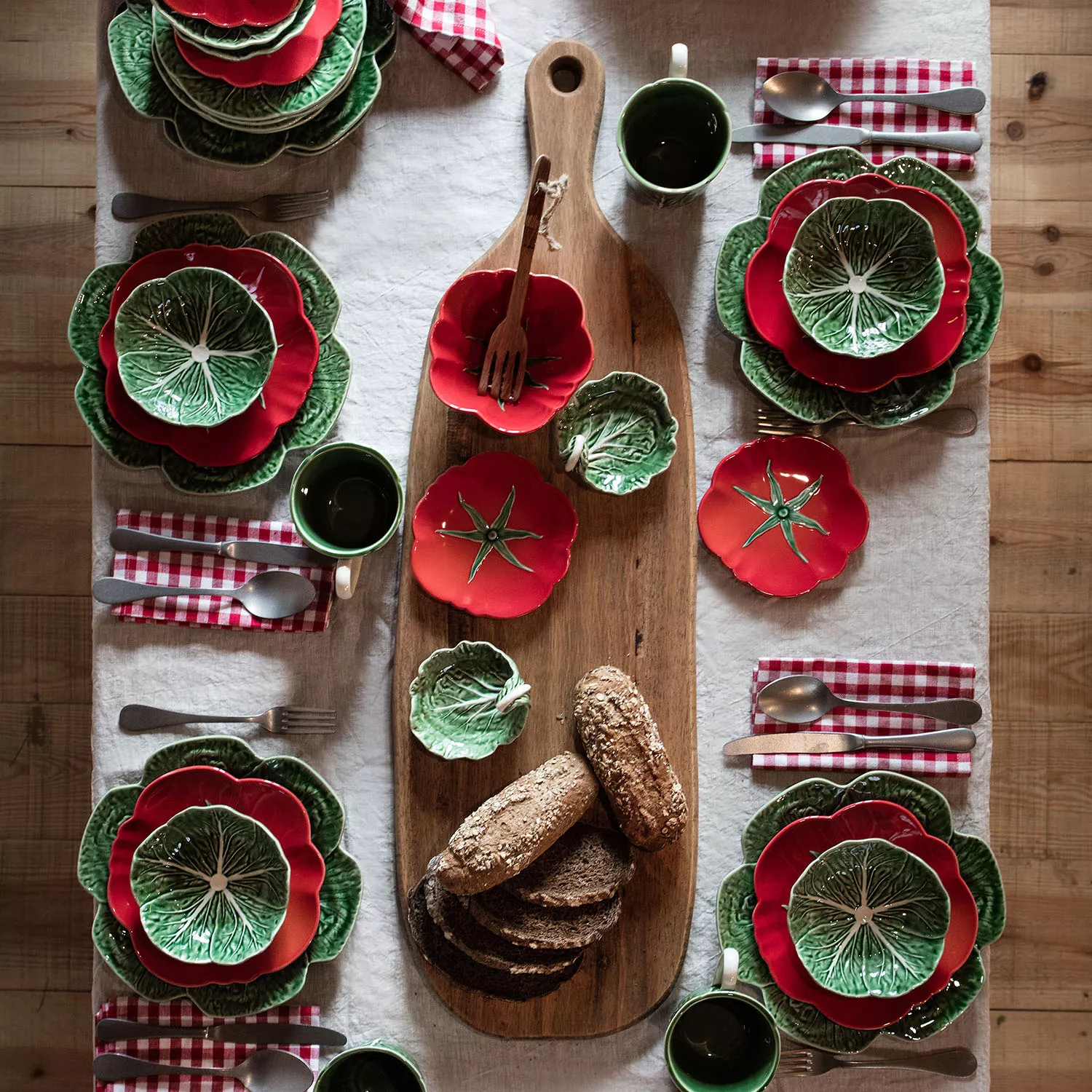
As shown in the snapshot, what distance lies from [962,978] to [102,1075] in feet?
4.82

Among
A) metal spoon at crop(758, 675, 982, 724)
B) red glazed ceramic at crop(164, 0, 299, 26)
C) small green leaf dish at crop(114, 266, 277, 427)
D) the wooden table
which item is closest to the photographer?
red glazed ceramic at crop(164, 0, 299, 26)

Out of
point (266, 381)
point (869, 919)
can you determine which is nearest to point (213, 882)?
point (266, 381)

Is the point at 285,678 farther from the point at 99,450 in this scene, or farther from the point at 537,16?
the point at 537,16

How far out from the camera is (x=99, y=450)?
182 cm

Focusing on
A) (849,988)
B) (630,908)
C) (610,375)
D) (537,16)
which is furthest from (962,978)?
(537,16)

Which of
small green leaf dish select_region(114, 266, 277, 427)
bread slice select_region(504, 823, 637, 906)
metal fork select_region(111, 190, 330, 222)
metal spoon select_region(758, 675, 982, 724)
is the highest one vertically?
metal fork select_region(111, 190, 330, 222)

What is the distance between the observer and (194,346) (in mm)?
1782

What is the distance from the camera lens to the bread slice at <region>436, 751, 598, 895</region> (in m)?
1.65

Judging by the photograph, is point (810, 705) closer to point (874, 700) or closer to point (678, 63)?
point (874, 700)

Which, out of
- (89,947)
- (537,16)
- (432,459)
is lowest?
(89,947)

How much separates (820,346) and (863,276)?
15cm

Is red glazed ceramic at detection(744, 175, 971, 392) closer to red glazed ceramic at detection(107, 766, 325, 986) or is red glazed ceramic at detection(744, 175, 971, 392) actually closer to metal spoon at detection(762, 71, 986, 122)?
metal spoon at detection(762, 71, 986, 122)

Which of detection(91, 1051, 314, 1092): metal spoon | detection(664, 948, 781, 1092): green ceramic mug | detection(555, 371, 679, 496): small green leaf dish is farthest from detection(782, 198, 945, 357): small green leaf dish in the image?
detection(91, 1051, 314, 1092): metal spoon

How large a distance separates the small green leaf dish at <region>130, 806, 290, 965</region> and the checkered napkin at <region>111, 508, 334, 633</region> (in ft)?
1.09
